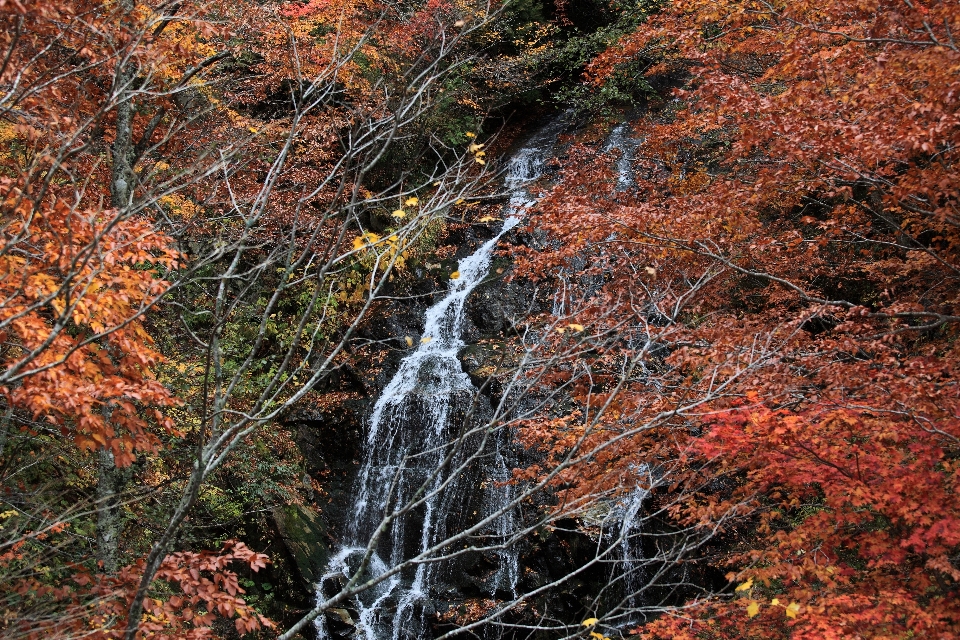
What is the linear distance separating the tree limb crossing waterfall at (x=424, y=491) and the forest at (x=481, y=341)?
8 centimetres

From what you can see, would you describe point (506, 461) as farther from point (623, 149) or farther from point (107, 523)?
point (623, 149)

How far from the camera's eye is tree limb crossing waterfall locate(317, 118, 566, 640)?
9.61 metres

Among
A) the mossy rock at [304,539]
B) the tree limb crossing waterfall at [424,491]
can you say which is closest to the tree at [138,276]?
the mossy rock at [304,539]

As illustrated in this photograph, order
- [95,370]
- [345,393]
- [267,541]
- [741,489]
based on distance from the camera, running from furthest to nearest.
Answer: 1. [345,393]
2. [267,541]
3. [741,489]
4. [95,370]

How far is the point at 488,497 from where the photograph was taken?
10398 mm

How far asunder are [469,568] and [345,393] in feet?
15.0

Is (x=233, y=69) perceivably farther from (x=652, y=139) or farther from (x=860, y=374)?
(x=860, y=374)

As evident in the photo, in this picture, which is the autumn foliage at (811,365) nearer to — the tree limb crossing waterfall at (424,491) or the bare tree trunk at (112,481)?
the tree limb crossing waterfall at (424,491)

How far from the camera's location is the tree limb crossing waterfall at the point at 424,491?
31.5 feet

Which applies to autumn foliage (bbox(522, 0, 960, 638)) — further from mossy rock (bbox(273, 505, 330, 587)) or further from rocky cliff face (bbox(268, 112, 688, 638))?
mossy rock (bbox(273, 505, 330, 587))

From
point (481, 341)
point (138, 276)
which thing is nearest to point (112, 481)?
point (138, 276)

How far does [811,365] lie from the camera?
6.61 metres

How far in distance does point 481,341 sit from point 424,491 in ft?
15.7

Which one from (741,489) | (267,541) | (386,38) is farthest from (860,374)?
(386,38)
